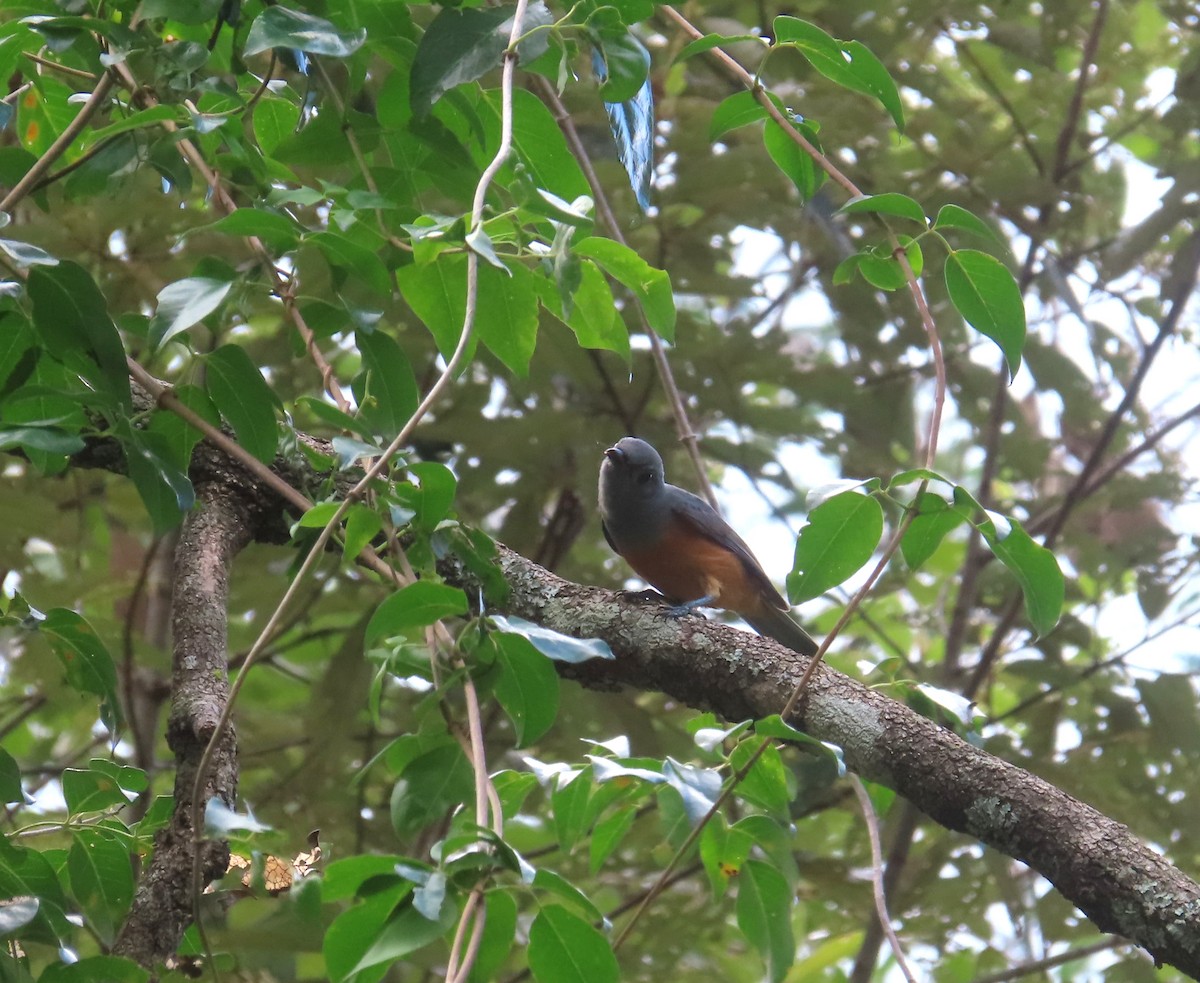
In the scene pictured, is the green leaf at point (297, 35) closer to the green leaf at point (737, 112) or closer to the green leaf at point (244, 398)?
the green leaf at point (244, 398)

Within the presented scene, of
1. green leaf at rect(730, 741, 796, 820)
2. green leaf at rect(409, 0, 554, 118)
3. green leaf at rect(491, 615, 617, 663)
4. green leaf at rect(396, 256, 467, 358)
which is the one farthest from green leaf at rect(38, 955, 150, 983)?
green leaf at rect(409, 0, 554, 118)

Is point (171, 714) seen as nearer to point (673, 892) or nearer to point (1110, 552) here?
point (673, 892)

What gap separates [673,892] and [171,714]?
2.60 meters

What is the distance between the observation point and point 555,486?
4188 millimetres

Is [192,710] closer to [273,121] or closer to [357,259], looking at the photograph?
[357,259]

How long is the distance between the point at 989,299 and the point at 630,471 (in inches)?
89.1

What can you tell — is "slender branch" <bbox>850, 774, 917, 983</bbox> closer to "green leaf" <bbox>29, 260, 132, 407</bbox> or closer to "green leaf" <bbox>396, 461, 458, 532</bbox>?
"green leaf" <bbox>396, 461, 458, 532</bbox>

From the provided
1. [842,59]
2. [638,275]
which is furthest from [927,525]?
[842,59]

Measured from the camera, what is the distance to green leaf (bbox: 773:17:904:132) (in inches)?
72.4

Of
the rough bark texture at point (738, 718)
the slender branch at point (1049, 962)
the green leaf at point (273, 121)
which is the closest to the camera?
the rough bark texture at point (738, 718)

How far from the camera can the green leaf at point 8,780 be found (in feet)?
5.46

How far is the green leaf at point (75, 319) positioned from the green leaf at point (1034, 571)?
118cm

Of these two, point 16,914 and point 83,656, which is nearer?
point 16,914

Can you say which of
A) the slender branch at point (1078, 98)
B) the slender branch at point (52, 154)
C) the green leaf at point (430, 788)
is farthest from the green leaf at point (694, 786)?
the slender branch at point (1078, 98)
